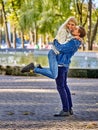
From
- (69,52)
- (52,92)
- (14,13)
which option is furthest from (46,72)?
(14,13)

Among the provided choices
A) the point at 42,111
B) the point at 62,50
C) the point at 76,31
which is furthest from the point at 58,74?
the point at 42,111

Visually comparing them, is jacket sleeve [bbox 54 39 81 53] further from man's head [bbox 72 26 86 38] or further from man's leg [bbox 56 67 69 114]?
man's leg [bbox 56 67 69 114]

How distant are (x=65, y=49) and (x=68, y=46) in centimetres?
8

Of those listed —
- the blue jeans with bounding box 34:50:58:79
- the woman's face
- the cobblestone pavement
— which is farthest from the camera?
the woman's face

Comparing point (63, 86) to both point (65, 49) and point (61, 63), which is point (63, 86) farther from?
point (65, 49)

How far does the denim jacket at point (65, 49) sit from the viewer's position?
775 cm

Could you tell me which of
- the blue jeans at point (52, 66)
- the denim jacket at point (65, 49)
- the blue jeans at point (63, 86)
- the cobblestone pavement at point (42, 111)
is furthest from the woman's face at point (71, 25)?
the cobblestone pavement at point (42, 111)

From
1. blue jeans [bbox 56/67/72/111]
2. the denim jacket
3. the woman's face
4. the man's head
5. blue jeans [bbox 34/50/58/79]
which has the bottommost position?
blue jeans [bbox 56/67/72/111]

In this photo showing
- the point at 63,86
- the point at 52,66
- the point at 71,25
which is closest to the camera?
the point at 52,66

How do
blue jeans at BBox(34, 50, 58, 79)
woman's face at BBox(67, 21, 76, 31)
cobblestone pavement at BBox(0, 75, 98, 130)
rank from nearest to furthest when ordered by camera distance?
cobblestone pavement at BBox(0, 75, 98, 130), blue jeans at BBox(34, 50, 58, 79), woman's face at BBox(67, 21, 76, 31)

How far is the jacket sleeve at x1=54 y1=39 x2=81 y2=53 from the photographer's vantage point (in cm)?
773

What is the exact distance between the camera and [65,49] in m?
7.74

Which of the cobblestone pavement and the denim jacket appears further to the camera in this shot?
the denim jacket

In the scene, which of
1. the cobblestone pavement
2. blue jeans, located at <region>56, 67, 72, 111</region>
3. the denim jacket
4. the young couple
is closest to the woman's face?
the young couple
